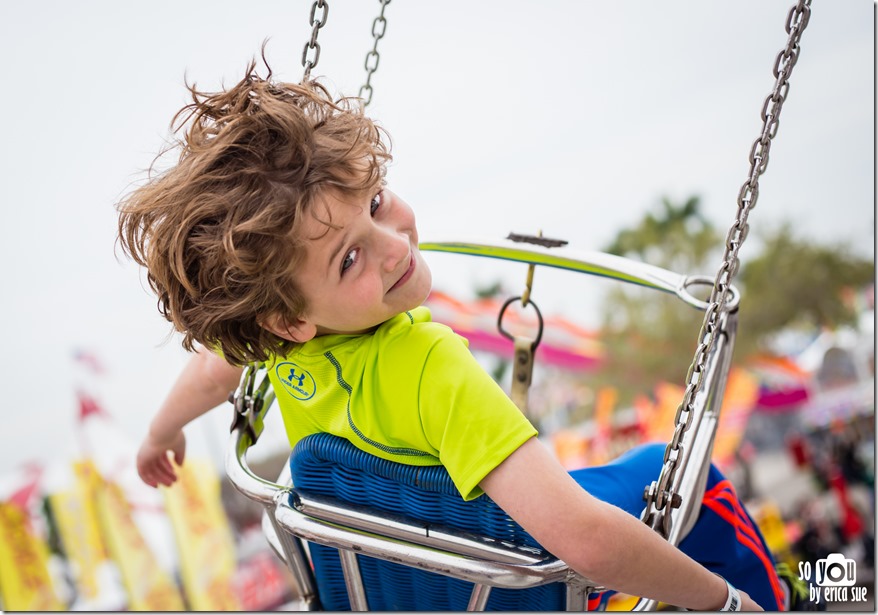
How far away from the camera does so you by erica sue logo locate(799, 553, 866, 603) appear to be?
55.3 inches

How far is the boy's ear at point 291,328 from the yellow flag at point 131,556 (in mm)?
7355

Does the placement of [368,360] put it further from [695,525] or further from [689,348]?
[689,348]

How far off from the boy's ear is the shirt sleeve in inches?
6.5

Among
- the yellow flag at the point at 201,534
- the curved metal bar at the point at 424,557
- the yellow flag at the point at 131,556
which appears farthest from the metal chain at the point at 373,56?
the yellow flag at the point at 131,556

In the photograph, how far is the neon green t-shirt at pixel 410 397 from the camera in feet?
2.84

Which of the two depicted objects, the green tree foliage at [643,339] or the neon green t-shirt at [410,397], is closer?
the neon green t-shirt at [410,397]

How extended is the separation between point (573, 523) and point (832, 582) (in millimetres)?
1109

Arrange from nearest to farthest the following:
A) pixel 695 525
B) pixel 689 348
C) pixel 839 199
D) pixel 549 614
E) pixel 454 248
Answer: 1. pixel 549 614
2. pixel 695 525
3. pixel 454 248
4. pixel 689 348
5. pixel 839 199

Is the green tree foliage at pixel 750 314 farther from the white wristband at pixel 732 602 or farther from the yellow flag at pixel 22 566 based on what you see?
the white wristband at pixel 732 602

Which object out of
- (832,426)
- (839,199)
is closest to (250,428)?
(832,426)

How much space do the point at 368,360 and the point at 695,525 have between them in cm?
55

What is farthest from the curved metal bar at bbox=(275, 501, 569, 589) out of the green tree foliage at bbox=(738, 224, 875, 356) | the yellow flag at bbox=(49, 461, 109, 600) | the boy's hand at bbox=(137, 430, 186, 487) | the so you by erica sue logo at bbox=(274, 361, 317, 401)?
the green tree foliage at bbox=(738, 224, 875, 356)

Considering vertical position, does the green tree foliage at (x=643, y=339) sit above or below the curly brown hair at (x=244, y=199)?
below

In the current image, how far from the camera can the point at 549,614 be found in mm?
1012
